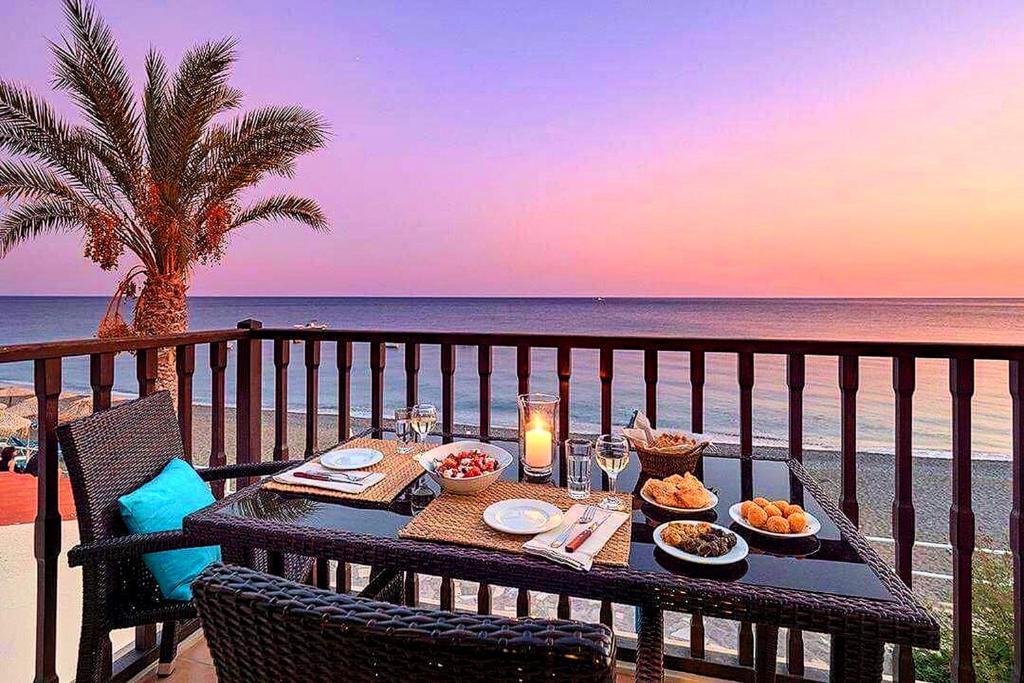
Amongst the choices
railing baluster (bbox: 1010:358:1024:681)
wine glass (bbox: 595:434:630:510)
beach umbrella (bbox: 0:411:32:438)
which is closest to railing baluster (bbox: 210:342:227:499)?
wine glass (bbox: 595:434:630:510)

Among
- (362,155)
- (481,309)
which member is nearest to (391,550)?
(362,155)

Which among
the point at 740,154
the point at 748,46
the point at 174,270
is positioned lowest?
the point at 174,270

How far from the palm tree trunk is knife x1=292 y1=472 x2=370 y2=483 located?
5.80 meters

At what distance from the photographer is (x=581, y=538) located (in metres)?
1.00

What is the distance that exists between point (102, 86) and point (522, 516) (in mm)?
6460

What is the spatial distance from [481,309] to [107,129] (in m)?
25.5

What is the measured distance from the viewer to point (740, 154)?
19.4ft

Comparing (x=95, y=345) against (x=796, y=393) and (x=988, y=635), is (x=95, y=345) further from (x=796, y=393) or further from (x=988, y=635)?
(x=988, y=635)

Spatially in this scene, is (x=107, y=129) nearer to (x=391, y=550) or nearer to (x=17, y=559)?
(x=17, y=559)

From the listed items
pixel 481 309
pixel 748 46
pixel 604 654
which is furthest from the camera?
pixel 481 309

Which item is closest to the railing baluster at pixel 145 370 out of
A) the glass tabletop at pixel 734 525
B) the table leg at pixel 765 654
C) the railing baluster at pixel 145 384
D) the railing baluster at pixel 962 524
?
the railing baluster at pixel 145 384

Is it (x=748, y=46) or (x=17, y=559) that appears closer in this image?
(x=17, y=559)

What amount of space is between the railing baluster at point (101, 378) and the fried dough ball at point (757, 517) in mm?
1978

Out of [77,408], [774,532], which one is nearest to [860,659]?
[774,532]
